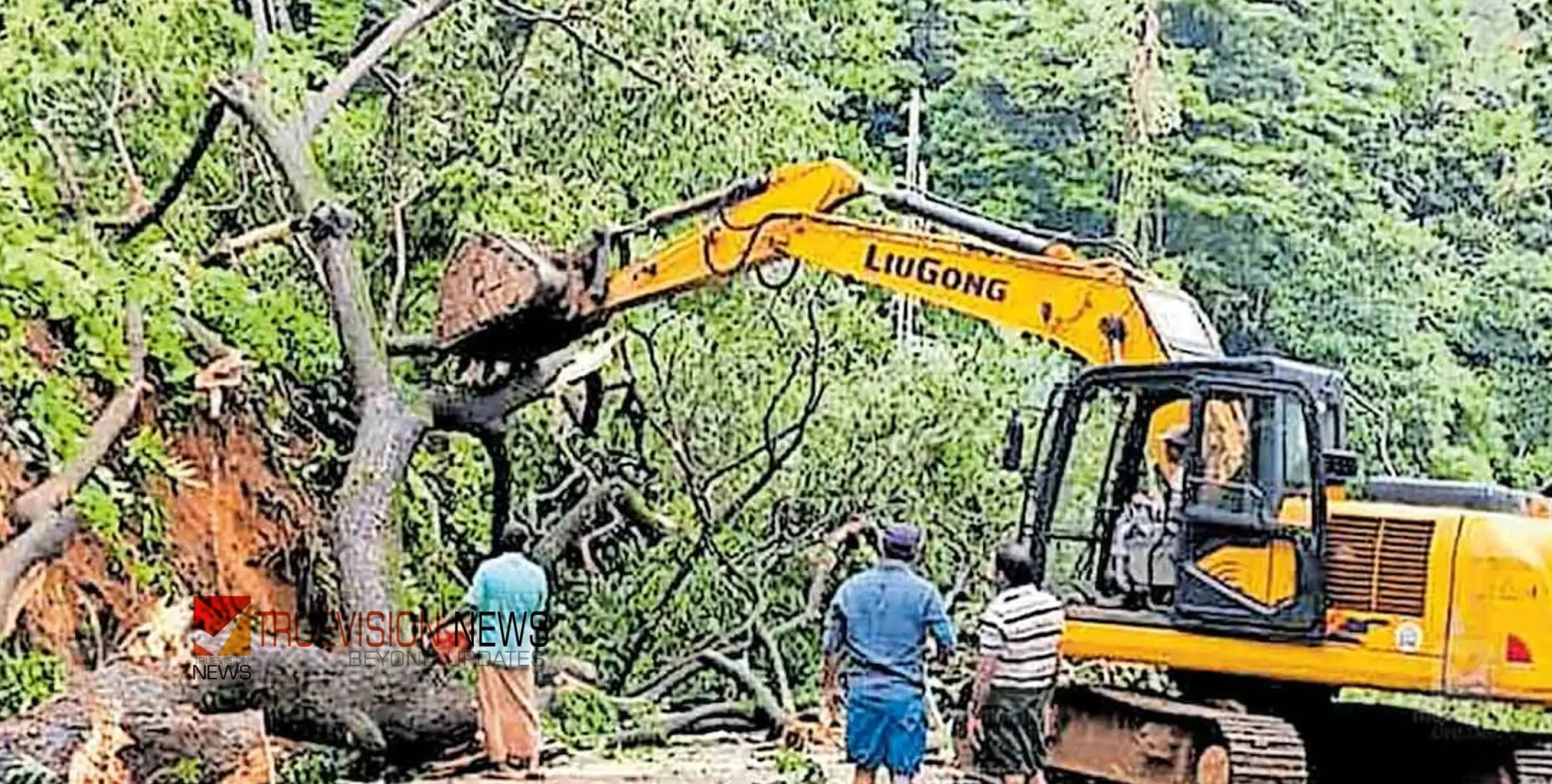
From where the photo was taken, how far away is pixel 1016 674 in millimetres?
9266

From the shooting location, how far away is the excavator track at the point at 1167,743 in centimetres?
936

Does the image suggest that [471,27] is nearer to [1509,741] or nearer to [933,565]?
[933,565]

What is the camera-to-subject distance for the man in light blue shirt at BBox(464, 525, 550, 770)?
1083 cm

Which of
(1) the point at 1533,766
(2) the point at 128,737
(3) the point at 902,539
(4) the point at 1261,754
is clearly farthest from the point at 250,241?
(1) the point at 1533,766

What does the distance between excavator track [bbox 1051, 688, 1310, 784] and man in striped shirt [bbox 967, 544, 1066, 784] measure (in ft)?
2.38

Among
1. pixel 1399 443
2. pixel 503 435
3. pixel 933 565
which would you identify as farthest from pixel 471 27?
pixel 1399 443

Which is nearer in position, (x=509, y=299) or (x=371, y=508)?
(x=509, y=299)

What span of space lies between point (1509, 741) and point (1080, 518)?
2.06 m

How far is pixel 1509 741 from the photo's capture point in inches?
392

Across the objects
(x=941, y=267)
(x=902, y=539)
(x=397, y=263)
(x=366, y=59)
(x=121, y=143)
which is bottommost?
(x=902, y=539)

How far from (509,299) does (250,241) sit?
2331mm

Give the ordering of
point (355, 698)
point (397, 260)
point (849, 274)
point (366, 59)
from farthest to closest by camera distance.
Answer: point (397, 260)
point (366, 59)
point (849, 274)
point (355, 698)

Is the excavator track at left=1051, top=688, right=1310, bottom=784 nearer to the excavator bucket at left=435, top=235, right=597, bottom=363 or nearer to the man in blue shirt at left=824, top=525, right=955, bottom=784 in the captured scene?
the man in blue shirt at left=824, top=525, right=955, bottom=784

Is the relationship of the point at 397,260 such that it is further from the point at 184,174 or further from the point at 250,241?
the point at 184,174
